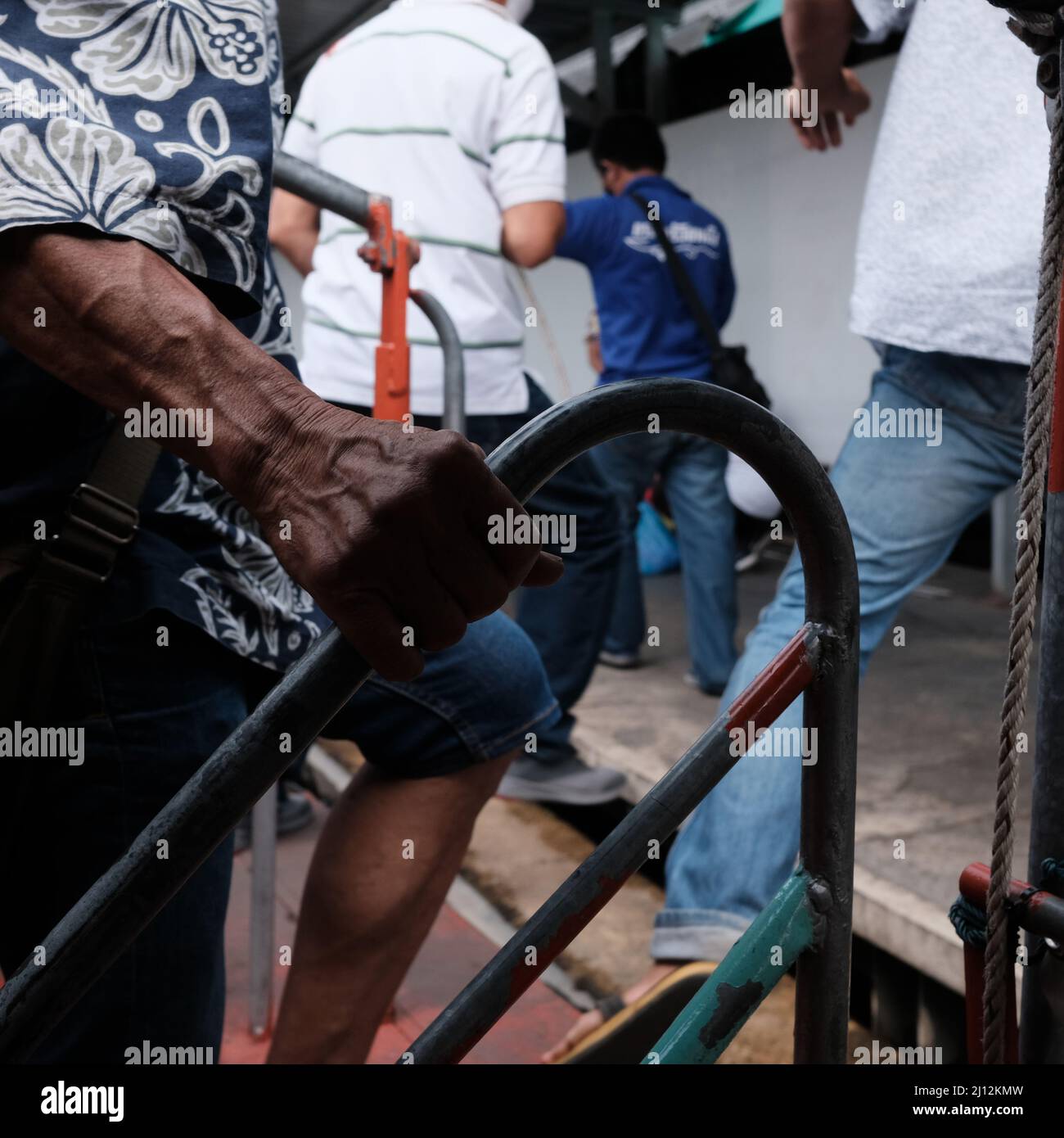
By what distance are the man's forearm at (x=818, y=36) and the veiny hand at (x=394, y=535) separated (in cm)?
131

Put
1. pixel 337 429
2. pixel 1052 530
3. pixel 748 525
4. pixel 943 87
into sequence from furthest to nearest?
pixel 748 525
pixel 943 87
pixel 1052 530
pixel 337 429

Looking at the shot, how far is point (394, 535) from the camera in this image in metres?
0.70

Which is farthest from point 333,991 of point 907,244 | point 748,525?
point 748,525

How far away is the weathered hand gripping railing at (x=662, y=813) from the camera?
0.72 meters

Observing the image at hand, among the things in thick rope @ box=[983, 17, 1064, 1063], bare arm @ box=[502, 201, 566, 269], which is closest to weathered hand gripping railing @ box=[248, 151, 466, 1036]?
bare arm @ box=[502, 201, 566, 269]

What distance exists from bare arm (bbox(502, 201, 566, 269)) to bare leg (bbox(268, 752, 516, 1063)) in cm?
132

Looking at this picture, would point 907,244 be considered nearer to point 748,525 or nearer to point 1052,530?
point 1052,530

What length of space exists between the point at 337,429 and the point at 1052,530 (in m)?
0.58

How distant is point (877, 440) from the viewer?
1.74m

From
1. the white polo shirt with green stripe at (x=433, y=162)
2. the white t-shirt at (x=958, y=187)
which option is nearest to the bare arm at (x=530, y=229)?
the white polo shirt with green stripe at (x=433, y=162)

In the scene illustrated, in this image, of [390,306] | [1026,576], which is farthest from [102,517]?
[390,306]

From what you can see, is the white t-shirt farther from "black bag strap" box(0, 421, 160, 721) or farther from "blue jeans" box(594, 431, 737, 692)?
"blue jeans" box(594, 431, 737, 692)

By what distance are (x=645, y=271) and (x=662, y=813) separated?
10.1ft

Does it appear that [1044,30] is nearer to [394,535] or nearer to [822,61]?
[394,535]
